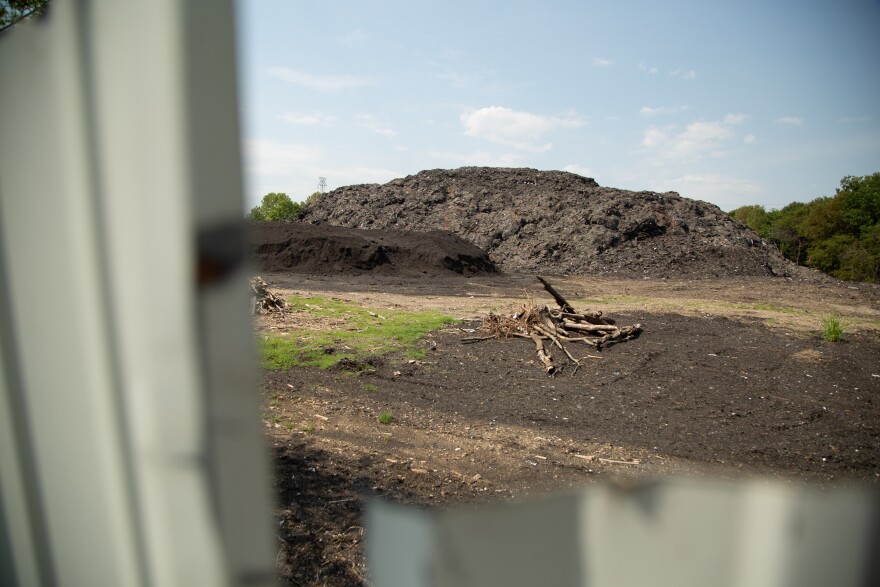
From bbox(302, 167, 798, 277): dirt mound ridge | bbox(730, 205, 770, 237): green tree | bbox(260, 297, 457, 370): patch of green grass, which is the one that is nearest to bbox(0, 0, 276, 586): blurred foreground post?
bbox(260, 297, 457, 370): patch of green grass

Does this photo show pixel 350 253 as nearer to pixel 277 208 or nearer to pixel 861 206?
pixel 277 208

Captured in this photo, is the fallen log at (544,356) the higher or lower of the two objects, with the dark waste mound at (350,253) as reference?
lower

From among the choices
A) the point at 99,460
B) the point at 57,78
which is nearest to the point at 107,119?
the point at 57,78

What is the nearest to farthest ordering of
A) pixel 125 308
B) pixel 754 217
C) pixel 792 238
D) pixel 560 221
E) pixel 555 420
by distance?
pixel 125 308 → pixel 555 420 → pixel 560 221 → pixel 792 238 → pixel 754 217

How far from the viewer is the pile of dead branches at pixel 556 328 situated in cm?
999

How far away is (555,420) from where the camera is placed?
6785 millimetres

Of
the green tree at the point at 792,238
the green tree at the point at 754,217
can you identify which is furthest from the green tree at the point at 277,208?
the green tree at the point at 754,217

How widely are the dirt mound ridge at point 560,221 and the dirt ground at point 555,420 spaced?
16996 mm

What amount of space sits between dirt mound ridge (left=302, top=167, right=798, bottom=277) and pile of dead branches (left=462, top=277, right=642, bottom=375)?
17.1 m

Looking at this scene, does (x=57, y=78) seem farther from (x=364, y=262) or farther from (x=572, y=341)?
(x=364, y=262)

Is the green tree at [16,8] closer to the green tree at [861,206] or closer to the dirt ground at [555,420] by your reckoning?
the dirt ground at [555,420]

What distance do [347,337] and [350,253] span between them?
1615cm

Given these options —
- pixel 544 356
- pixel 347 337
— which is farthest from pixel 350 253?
pixel 544 356

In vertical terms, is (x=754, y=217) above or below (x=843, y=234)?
above
